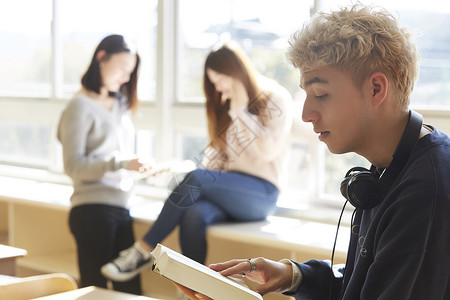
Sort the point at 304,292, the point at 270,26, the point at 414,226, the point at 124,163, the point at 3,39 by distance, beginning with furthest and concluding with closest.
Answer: the point at 3,39 → the point at 270,26 → the point at 124,163 → the point at 304,292 → the point at 414,226

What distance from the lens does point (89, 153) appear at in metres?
3.06

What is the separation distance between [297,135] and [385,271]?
196 cm

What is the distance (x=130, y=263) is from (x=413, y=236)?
2.16 m

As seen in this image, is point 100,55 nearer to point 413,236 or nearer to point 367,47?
point 367,47

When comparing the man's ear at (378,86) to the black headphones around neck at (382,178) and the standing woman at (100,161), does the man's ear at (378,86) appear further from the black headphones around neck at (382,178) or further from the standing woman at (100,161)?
the standing woman at (100,161)

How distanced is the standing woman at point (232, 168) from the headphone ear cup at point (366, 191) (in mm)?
1623

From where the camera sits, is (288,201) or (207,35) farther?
(207,35)

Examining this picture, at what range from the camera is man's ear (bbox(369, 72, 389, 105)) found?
114cm

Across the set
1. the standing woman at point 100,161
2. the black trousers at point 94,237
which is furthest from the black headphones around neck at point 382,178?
the black trousers at point 94,237

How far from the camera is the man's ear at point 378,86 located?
3.73 feet

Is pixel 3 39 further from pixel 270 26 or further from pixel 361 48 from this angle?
pixel 361 48

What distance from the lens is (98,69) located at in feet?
10.1

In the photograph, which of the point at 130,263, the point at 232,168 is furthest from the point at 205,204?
the point at 130,263

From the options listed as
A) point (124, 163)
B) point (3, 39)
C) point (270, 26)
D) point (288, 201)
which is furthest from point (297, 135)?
point (3, 39)
